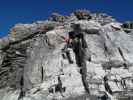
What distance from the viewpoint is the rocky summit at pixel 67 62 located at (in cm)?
4388

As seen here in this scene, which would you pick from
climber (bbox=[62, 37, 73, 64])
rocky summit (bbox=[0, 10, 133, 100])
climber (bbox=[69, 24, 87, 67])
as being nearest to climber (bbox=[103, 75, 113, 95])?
rocky summit (bbox=[0, 10, 133, 100])

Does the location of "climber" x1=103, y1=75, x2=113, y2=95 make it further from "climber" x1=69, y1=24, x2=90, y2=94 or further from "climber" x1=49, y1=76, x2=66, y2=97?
"climber" x1=49, y1=76, x2=66, y2=97

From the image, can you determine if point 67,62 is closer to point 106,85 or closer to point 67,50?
point 67,50

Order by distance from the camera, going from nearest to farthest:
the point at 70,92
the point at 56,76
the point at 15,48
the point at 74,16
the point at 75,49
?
the point at 70,92, the point at 56,76, the point at 75,49, the point at 15,48, the point at 74,16

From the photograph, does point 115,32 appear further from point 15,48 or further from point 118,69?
point 15,48

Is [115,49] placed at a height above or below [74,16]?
below

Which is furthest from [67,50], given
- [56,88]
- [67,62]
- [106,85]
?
[106,85]

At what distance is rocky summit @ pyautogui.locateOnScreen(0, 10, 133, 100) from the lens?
1727 inches

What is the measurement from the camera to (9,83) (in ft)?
172

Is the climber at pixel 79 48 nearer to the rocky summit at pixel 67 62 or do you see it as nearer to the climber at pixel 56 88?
the rocky summit at pixel 67 62

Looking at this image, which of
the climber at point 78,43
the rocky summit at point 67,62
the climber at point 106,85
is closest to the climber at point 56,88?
the rocky summit at point 67,62

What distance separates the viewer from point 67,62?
4941 cm

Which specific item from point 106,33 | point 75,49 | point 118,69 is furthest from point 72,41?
point 118,69

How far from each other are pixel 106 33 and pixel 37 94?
50.8 ft
